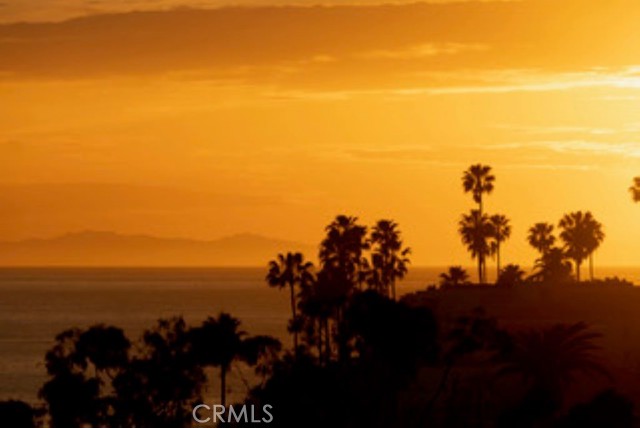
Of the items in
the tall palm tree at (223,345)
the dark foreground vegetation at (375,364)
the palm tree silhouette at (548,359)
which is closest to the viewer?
the dark foreground vegetation at (375,364)

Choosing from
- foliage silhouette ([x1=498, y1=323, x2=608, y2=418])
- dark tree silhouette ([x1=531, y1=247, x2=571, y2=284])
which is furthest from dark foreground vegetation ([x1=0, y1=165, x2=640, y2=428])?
dark tree silhouette ([x1=531, y1=247, x2=571, y2=284])

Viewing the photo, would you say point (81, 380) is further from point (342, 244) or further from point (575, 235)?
point (575, 235)

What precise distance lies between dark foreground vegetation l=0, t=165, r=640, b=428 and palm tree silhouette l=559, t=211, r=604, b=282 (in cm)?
4395

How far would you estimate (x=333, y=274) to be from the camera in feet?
409

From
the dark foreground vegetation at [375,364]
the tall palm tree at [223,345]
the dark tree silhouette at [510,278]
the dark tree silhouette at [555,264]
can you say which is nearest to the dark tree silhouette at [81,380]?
the dark foreground vegetation at [375,364]

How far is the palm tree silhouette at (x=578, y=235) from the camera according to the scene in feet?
602

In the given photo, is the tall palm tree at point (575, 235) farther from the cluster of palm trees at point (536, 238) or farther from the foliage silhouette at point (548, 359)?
the foliage silhouette at point (548, 359)

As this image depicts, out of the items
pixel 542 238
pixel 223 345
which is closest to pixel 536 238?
pixel 542 238

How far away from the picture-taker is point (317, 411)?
56875 mm

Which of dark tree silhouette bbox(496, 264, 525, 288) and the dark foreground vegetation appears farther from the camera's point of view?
dark tree silhouette bbox(496, 264, 525, 288)

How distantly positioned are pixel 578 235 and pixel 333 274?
66.0 metres

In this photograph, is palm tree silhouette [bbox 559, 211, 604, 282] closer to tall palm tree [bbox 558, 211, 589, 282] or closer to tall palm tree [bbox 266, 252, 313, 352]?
tall palm tree [bbox 558, 211, 589, 282]

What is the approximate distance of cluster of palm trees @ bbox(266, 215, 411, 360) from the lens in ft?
389

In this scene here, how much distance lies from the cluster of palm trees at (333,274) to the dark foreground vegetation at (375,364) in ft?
0.58
